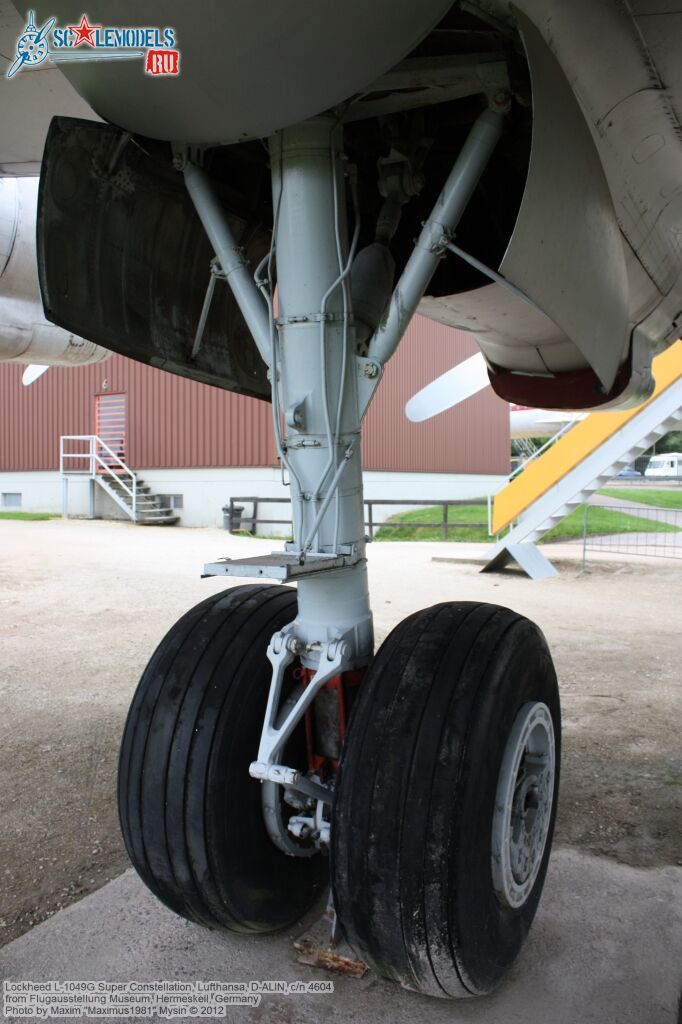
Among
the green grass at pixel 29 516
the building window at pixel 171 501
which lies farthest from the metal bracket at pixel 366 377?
the green grass at pixel 29 516

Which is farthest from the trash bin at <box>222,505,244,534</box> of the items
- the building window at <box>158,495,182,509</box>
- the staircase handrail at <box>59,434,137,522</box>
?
the staircase handrail at <box>59,434,137,522</box>

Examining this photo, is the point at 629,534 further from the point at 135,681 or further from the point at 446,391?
the point at 135,681

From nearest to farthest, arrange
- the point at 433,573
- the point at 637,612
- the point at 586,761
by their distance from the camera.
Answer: the point at 586,761, the point at 637,612, the point at 433,573

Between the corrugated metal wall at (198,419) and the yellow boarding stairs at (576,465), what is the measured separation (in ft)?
27.4

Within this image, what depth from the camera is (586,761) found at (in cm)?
367

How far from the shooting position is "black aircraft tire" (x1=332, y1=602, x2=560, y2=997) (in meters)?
1.68

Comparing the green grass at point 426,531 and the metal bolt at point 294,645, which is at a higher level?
the metal bolt at point 294,645

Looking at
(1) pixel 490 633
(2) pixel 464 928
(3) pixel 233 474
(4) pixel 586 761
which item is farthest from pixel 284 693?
(3) pixel 233 474

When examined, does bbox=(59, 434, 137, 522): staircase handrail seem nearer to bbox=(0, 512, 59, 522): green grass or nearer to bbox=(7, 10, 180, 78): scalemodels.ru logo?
bbox=(0, 512, 59, 522): green grass

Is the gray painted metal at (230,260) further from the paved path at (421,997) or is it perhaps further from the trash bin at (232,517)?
the trash bin at (232,517)

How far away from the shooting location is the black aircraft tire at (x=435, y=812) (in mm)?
1681

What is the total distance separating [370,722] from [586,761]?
89.5 inches

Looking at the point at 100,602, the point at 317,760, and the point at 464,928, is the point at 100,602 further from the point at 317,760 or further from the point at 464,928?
the point at 464,928

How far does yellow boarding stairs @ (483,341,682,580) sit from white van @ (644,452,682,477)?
116 feet
